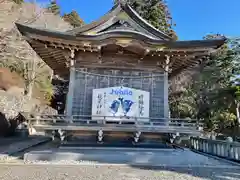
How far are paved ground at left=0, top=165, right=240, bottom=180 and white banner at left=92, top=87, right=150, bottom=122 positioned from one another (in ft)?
7.18

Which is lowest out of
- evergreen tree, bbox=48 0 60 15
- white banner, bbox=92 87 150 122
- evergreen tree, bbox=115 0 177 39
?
white banner, bbox=92 87 150 122

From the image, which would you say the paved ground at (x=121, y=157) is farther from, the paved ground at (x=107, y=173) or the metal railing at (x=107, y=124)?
the metal railing at (x=107, y=124)

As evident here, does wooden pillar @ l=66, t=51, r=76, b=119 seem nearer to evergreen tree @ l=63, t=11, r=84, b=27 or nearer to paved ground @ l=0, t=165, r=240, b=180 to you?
paved ground @ l=0, t=165, r=240, b=180

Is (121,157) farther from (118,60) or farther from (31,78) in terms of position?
(31,78)

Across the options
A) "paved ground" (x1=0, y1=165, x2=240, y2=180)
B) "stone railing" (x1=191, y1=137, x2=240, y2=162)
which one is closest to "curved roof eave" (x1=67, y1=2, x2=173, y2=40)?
"stone railing" (x1=191, y1=137, x2=240, y2=162)

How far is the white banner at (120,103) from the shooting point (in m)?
8.23

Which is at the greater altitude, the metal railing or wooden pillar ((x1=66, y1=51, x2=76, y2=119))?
wooden pillar ((x1=66, y1=51, x2=76, y2=119))

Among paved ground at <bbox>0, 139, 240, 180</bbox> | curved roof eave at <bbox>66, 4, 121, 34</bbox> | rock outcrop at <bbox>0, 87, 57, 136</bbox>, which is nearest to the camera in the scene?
paved ground at <bbox>0, 139, 240, 180</bbox>

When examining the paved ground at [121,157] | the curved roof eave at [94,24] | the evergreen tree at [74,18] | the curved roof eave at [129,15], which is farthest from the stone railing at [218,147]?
the evergreen tree at [74,18]

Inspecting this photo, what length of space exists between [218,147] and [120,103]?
4603 mm

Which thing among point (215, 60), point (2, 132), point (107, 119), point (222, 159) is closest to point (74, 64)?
point (107, 119)

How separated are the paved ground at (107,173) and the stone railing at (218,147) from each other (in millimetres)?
1606

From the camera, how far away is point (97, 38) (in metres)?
7.84

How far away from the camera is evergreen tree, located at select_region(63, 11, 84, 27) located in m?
37.2
